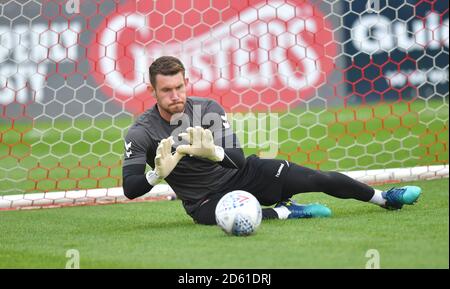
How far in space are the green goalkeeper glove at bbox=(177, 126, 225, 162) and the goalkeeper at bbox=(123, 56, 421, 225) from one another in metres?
0.28

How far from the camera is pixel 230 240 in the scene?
4.78 metres

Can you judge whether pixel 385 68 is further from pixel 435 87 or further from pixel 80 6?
pixel 80 6

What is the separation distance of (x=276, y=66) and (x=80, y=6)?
2.06m

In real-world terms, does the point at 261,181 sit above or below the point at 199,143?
below

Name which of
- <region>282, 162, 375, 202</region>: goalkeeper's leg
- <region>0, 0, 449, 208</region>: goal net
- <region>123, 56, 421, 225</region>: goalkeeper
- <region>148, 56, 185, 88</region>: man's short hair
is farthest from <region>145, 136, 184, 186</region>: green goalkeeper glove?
<region>0, 0, 449, 208</region>: goal net

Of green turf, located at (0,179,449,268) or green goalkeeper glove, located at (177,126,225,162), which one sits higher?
green goalkeeper glove, located at (177,126,225,162)

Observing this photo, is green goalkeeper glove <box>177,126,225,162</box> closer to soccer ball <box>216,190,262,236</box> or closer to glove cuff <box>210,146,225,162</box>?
glove cuff <box>210,146,225,162</box>

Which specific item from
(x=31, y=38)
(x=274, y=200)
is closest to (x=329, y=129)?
(x=31, y=38)

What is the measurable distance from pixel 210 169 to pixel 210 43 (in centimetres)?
327

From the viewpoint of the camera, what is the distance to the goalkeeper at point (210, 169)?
5.39 m

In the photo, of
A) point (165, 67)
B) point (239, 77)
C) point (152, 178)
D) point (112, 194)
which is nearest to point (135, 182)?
point (152, 178)

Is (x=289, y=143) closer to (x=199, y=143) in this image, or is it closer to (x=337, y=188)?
(x=337, y=188)

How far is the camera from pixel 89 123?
8.97 m

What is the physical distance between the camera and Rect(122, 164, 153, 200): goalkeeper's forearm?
5.24 metres
